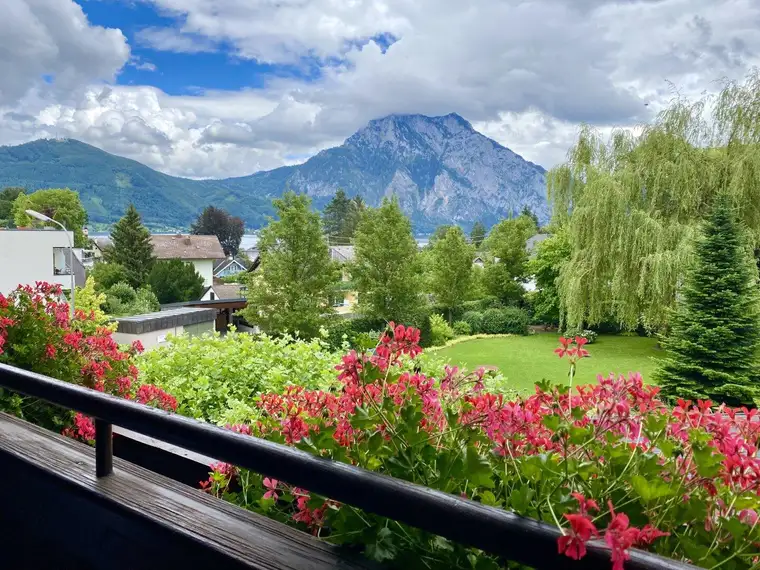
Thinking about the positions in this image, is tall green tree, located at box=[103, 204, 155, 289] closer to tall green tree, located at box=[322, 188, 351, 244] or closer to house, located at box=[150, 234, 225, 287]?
house, located at box=[150, 234, 225, 287]

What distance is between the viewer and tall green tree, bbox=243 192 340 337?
1051 centimetres

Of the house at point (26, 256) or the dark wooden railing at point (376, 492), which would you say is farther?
the house at point (26, 256)

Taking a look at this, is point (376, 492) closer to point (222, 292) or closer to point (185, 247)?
point (222, 292)

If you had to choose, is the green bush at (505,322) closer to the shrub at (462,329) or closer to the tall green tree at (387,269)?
the shrub at (462,329)

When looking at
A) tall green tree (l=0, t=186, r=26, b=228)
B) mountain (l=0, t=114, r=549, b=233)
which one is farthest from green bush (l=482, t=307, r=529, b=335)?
tall green tree (l=0, t=186, r=26, b=228)

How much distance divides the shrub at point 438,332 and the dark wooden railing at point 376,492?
11.1 meters

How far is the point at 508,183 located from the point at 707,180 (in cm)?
4112

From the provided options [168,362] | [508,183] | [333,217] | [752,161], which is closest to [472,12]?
[168,362]

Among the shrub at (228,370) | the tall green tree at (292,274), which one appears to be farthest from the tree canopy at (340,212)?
the shrub at (228,370)

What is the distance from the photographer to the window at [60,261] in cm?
906

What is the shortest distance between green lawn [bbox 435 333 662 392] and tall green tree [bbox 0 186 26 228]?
24681 millimetres

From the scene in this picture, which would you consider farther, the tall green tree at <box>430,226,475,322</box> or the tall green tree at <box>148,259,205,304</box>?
the tall green tree at <box>148,259,205,304</box>

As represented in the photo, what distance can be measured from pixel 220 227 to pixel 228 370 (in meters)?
31.0

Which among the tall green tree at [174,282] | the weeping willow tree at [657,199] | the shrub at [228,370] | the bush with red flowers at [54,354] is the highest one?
the weeping willow tree at [657,199]
